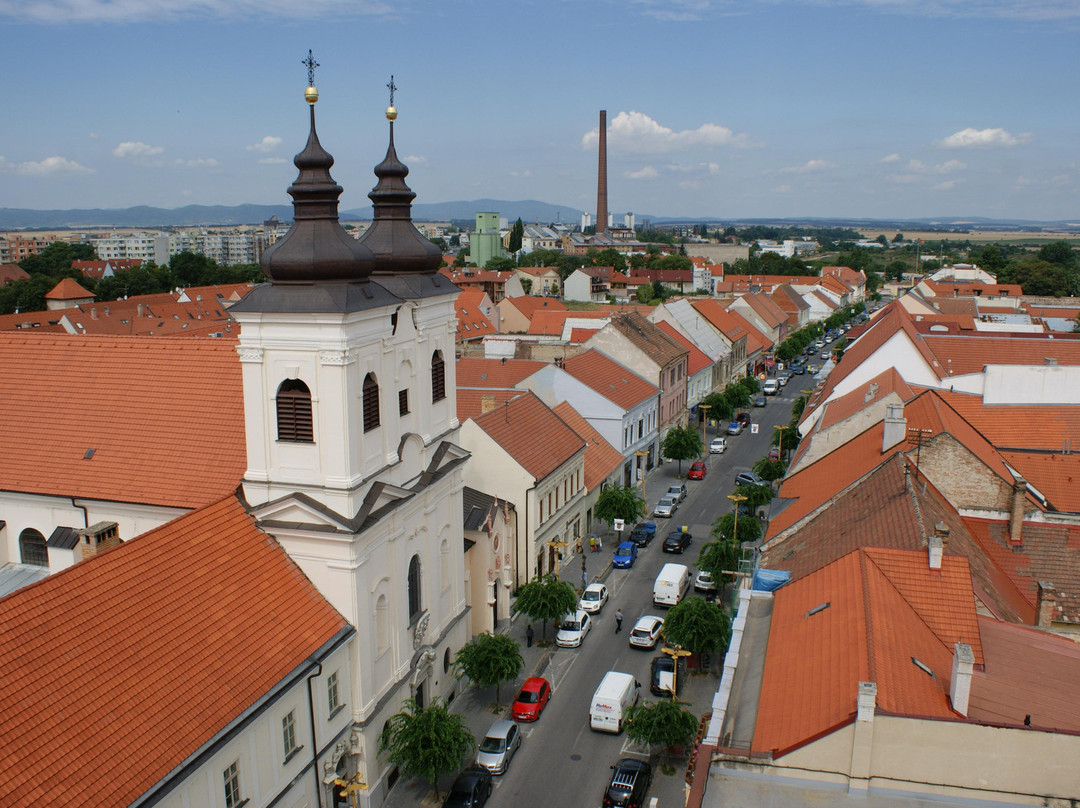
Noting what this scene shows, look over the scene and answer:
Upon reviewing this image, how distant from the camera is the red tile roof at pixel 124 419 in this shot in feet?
87.6

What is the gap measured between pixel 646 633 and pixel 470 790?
39.9 feet

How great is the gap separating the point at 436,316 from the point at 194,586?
1212 cm

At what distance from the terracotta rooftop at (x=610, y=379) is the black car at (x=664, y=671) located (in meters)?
24.3

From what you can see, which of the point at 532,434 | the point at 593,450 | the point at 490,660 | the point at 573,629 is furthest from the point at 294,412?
the point at 593,450

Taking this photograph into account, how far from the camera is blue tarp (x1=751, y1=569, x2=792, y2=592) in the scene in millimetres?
27688

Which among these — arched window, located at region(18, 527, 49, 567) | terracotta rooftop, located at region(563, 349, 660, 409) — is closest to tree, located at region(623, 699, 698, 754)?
arched window, located at region(18, 527, 49, 567)

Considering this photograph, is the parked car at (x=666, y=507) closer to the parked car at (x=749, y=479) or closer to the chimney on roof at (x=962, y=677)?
the parked car at (x=749, y=479)

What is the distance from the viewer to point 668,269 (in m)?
189

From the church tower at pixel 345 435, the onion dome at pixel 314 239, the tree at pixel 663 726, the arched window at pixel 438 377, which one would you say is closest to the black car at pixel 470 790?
the church tower at pixel 345 435

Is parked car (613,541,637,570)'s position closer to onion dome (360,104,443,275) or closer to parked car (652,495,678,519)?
parked car (652,495,678,519)

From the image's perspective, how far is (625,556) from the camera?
44500 mm

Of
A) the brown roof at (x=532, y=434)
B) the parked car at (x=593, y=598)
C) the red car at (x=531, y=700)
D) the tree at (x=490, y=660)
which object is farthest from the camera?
the brown roof at (x=532, y=434)

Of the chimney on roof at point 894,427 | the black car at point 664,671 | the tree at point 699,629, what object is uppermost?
the chimney on roof at point 894,427

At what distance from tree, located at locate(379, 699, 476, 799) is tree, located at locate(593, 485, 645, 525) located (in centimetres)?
2218
